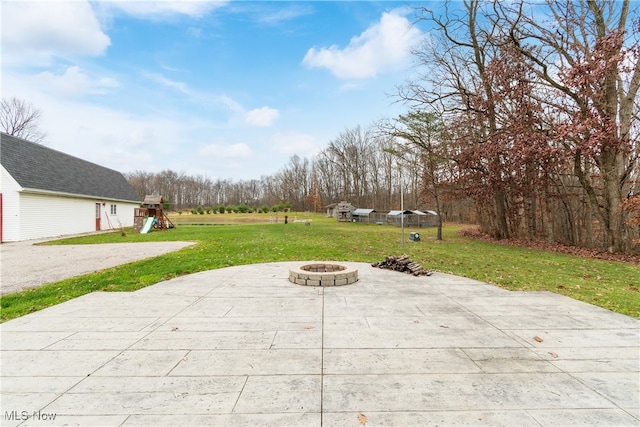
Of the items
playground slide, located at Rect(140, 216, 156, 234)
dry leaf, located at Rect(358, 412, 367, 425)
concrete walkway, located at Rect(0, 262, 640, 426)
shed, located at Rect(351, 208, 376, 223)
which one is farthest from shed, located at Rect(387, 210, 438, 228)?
dry leaf, located at Rect(358, 412, 367, 425)

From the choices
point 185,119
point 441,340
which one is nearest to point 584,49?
point 441,340

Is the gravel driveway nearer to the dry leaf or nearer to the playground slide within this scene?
the dry leaf

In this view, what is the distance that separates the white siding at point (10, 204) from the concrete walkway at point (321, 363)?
14.1 m

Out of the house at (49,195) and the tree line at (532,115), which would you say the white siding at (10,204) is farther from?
the tree line at (532,115)

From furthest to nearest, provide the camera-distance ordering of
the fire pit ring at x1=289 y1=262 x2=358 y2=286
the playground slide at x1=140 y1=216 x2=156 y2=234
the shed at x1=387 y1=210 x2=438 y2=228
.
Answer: the shed at x1=387 y1=210 x2=438 y2=228
the playground slide at x1=140 y1=216 x2=156 y2=234
the fire pit ring at x1=289 y1=262 x2=358 y2=286

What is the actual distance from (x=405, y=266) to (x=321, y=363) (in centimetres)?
491

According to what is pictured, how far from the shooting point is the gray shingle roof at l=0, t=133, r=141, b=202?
15133mm

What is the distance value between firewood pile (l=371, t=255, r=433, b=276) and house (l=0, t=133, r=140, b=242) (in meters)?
17.8

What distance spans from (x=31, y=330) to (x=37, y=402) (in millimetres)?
2076

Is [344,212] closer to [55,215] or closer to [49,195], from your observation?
[55,215]

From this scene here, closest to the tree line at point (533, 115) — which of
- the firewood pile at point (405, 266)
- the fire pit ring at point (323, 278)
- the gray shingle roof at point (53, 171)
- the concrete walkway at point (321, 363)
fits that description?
the firewood pile at point (405, 266)

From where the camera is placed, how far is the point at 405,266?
7.19 meters

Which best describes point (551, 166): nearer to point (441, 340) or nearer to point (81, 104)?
point (441, 340)

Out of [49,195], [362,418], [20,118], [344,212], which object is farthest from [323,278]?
[20,118]
